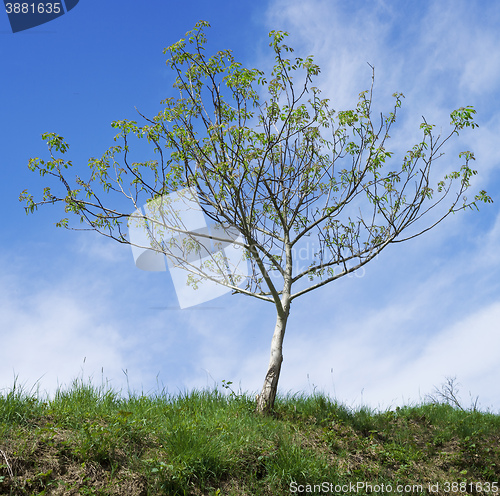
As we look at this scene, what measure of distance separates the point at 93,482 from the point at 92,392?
7.33 ft

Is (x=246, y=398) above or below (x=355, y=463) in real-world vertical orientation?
above

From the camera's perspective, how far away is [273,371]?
26.0 feet

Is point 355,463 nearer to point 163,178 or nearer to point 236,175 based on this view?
point 236,175

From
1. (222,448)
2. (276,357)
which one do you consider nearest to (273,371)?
(276,357)

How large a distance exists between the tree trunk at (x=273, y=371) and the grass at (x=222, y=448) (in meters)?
0.22

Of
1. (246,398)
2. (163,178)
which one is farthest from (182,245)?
(246,398)

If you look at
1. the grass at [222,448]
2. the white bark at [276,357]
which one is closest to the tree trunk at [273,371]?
the white bark at [276,357]

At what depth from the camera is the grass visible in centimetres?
522

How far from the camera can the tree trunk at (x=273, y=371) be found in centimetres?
778

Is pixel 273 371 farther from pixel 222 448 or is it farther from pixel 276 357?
pixel 222 448

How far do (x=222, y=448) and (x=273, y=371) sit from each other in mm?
2346

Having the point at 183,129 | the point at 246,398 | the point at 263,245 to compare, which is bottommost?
the point at 246,398

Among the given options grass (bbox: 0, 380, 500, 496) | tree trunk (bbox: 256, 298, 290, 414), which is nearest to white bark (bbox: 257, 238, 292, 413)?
tree trunk (bbox: 256, 298, 290, 414)

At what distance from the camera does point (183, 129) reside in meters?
8.74
